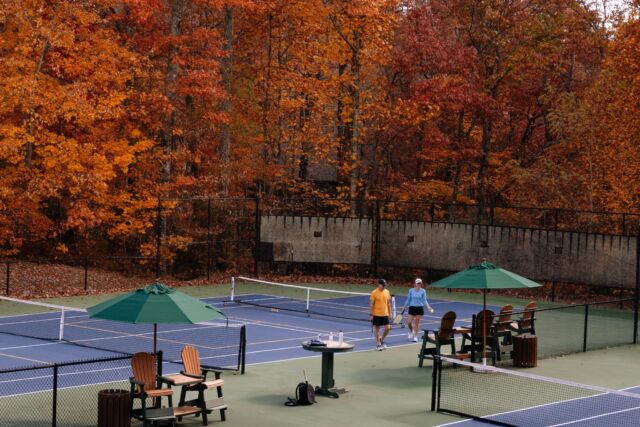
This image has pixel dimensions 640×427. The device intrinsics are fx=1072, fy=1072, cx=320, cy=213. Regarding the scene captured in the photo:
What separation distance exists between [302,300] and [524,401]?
1748cm

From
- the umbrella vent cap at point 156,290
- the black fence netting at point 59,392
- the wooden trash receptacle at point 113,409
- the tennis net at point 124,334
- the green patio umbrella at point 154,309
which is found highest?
the umbrella vent cap at point 156,290

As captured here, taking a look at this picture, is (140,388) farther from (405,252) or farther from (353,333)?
(405,252)

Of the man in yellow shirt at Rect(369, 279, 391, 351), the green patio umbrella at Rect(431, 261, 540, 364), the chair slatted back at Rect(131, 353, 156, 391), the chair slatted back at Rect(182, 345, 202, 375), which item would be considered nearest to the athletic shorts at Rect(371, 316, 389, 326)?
the man in yellow shirt at Rect(369, 279, 391, 351)

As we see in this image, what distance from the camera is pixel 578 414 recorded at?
63.0ft

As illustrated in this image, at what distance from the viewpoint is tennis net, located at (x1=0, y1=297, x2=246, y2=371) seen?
2539 cm

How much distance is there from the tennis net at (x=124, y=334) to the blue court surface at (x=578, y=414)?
6622mm

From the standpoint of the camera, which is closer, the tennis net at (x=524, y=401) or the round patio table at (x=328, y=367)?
the tennis net at (x=524, y=401)

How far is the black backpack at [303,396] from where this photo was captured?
64.0 ft

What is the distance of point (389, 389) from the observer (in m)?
21.5

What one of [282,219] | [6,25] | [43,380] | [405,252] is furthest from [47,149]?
[43,380]

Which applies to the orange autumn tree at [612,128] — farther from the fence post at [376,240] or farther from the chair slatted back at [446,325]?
the chair slatted back at [446,325]

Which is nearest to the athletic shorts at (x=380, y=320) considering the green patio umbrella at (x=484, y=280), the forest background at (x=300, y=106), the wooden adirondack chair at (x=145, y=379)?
the green patio umbrella at (x=484, y=280)

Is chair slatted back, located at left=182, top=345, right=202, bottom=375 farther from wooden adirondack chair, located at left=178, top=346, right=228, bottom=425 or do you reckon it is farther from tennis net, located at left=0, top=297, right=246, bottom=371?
tennis net, located at left=0, top=297, right=246, bottom=371

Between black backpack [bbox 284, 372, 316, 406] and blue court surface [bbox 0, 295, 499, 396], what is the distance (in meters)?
4.04
